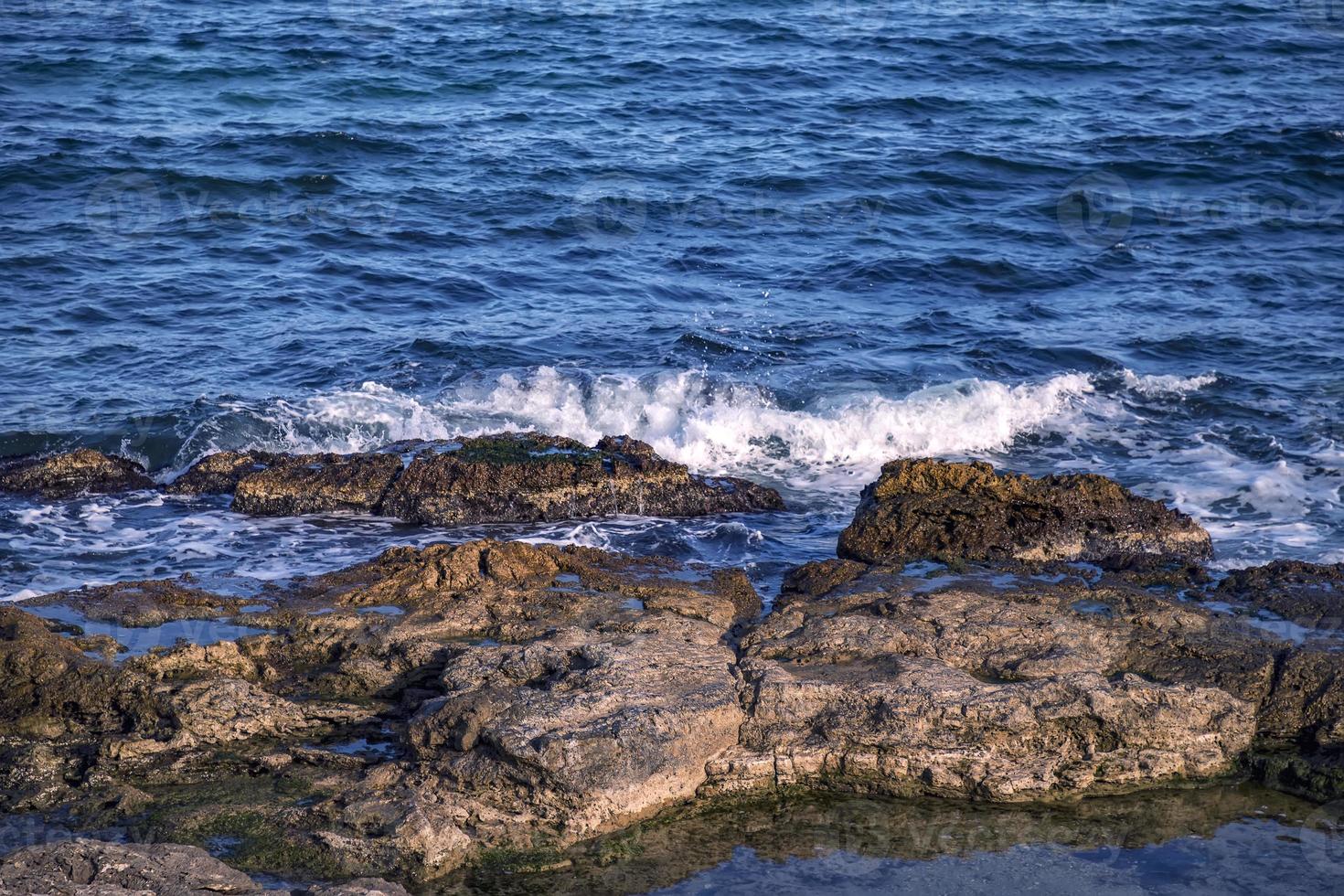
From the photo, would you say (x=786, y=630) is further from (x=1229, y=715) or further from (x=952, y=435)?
(x=952, y=435)

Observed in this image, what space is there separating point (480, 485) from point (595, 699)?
3352mm

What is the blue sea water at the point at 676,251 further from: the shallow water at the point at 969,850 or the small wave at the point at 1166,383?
the shallow water at the point at 969,850

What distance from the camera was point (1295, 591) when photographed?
6.83 meters

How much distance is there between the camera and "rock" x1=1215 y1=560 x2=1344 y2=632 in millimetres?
6559

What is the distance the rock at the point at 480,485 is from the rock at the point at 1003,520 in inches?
53.1

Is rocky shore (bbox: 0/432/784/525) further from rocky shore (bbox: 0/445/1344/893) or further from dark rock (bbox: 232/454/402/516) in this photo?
rocky shore (bbox: 0/445/1344/893)

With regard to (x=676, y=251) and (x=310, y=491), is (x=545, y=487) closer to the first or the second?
(x=310, y=491)

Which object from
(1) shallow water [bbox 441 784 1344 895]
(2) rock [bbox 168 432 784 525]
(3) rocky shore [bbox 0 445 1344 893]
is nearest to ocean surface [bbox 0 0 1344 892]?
(2) rock [bbox 168 432 784 525]

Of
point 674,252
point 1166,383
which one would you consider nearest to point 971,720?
point 1166,383

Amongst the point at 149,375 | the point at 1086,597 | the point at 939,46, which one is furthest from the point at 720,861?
the point at 939,46

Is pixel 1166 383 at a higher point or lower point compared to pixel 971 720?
lower

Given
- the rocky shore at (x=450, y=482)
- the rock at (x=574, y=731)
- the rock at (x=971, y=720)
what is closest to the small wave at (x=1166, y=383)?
the rocky shore at (x=450, y=482)

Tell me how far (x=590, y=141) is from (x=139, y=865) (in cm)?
1386

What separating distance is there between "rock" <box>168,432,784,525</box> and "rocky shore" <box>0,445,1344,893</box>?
4.27 ft
